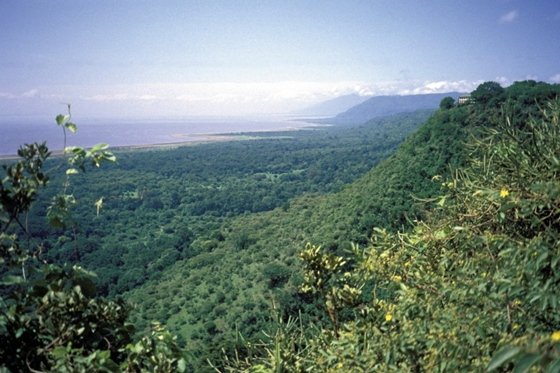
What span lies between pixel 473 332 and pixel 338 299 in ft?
5.23

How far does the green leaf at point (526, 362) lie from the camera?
0.94m

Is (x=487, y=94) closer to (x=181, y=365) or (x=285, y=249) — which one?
(x=285, y=249)

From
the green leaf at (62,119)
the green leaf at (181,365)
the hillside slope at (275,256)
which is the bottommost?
the hillside slope at (275,256)

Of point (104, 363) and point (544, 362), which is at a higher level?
point (544, 362)

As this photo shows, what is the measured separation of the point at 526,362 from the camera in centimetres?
96

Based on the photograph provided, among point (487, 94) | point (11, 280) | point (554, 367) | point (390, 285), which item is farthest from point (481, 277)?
point (487, 94)

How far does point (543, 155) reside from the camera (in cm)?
233

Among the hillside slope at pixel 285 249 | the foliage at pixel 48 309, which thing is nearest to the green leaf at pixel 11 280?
the foliage at pixel 48 309

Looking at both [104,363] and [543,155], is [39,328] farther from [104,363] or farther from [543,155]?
[543,155]

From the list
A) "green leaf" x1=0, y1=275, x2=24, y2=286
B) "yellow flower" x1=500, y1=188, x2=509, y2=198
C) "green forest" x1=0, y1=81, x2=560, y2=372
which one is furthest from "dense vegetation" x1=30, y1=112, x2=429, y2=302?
"yellow flower" x1=500, y1=188, x2=509, y2=198

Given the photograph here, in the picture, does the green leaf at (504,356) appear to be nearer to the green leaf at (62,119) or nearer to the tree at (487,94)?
the green leaf at (62,119)

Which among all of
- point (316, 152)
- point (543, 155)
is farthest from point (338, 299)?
point (316, 152)

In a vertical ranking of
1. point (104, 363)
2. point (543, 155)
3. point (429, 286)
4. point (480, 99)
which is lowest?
point (429, 286)

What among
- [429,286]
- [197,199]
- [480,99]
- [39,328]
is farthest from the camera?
[197,199]
